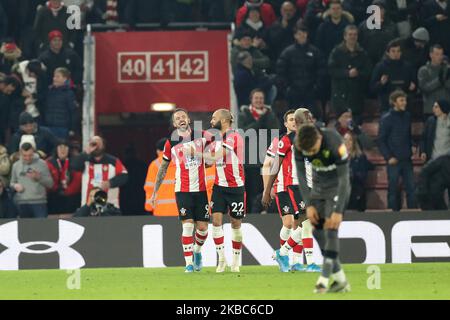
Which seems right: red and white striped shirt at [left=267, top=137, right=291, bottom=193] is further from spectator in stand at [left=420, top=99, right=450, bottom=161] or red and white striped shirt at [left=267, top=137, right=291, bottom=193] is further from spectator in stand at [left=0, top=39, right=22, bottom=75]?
spectator in stand at [left=0, top=39, right=22, bottom=75]

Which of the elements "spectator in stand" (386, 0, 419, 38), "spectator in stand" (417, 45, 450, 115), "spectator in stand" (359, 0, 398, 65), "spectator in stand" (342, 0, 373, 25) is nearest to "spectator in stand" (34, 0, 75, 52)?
"spectator in stand" (342, 0, 373, 25)

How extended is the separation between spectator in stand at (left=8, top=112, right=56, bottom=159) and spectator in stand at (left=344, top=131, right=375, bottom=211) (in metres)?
5.30

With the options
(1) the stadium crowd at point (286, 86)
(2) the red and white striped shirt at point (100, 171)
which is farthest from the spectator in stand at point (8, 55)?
(2) the red and white striped shirt at point (100, 171)

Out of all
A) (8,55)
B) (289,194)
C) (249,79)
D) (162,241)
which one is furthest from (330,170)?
(8,55)

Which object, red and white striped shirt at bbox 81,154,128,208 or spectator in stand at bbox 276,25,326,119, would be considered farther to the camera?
spectator in stand at bbox 276,25,326,119

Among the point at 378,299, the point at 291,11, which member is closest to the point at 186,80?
the point at 291,11

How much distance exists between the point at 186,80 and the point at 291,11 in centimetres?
252

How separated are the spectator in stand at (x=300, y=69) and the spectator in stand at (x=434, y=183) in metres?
2.48

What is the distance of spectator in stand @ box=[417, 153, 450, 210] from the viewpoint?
70.3ft

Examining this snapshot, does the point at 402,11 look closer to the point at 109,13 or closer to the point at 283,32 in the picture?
the point at 283,32

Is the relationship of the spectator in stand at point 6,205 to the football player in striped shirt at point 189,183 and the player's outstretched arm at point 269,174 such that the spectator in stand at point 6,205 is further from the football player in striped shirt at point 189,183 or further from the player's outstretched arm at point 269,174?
the player's outstretched arm at point 269,174

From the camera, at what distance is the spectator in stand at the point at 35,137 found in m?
22.0

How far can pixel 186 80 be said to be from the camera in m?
24.3

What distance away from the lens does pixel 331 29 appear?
75.9ft
